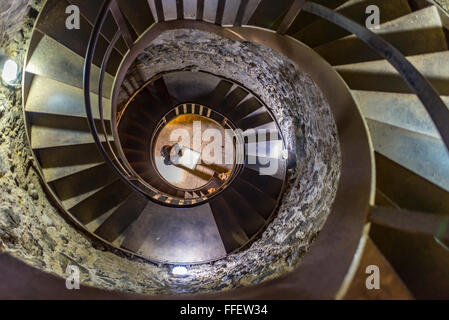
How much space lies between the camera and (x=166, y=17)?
3.61 m

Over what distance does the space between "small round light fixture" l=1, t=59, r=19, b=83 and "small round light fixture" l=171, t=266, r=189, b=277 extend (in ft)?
9.94

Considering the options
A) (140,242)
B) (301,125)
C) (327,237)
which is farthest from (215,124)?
(327,237)

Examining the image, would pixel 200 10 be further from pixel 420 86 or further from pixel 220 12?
pixel 420 86

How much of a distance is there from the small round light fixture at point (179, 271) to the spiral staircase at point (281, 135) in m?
0.16

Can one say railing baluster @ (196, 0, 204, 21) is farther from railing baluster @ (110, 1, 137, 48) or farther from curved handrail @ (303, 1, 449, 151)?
curved handrail @ (303, 1, 449, 151)

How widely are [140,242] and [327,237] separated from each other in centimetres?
298

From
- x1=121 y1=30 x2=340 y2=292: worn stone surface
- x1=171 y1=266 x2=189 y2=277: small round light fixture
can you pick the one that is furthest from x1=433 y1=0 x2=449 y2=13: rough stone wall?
x1=171 y1=266 x2=189 y2=277: small round light fixture

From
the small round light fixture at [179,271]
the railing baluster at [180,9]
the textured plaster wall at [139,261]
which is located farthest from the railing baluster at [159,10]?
the small round light fixture at [179,271]

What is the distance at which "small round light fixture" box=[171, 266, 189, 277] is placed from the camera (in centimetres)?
383

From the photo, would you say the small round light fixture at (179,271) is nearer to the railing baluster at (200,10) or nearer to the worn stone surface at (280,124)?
the worn stone surface at (280,124)

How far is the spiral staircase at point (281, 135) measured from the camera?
5.36 feet
